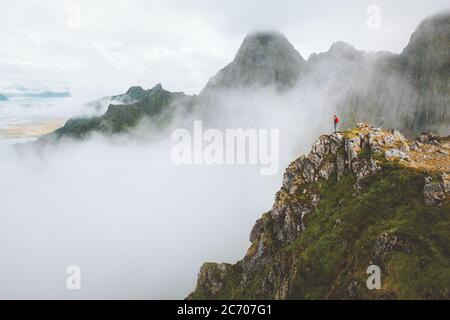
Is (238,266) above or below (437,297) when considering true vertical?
below

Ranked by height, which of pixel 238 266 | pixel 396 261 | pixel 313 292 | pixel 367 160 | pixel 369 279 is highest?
pixel 367 160

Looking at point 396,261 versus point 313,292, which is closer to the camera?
point 396,261
